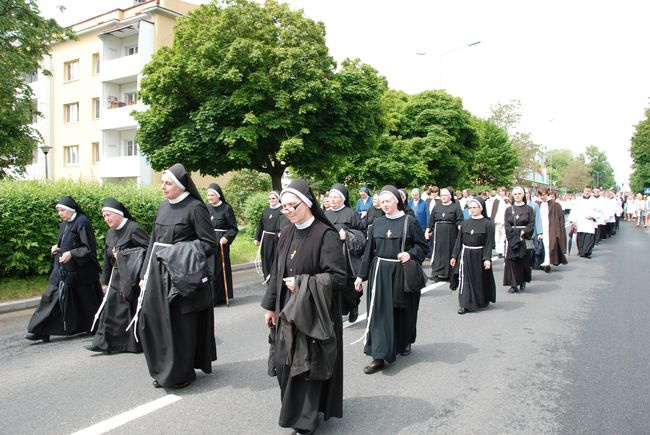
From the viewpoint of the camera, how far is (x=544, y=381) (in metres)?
5.41

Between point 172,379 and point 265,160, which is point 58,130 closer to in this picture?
point 265,160

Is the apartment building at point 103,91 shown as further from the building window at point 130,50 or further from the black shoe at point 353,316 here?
the black shoe at point 353,316

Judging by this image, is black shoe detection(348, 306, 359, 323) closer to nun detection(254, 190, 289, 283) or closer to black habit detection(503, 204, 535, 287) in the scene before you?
nun detection(254, 190, 289, 283)

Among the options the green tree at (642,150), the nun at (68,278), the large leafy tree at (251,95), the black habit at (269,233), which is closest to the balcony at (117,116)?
the large leafy tree at (251,95)

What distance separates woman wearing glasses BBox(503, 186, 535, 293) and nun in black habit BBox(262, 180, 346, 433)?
24.1 ft

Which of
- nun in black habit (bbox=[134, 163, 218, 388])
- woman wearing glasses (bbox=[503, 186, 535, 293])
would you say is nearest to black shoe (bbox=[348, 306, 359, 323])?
nun in black habit (bbox=[134, 163, 218, 388])

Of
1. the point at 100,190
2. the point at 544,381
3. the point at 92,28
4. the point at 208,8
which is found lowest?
the point at 544,381

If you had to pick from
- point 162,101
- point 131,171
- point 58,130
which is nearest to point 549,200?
point 162,101

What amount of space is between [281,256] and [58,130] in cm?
4289

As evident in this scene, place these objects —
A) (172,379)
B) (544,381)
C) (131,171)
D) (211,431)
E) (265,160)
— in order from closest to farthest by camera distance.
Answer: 1. (211,431)
2. (172,379)
3. (544,381)
4. (265,160)
5. (131,171)

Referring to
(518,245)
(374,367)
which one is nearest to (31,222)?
(374,367)

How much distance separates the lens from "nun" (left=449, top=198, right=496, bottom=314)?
28.5 feet

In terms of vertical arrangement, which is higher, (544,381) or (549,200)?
(549,200)

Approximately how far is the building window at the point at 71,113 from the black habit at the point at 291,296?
41.3 m
